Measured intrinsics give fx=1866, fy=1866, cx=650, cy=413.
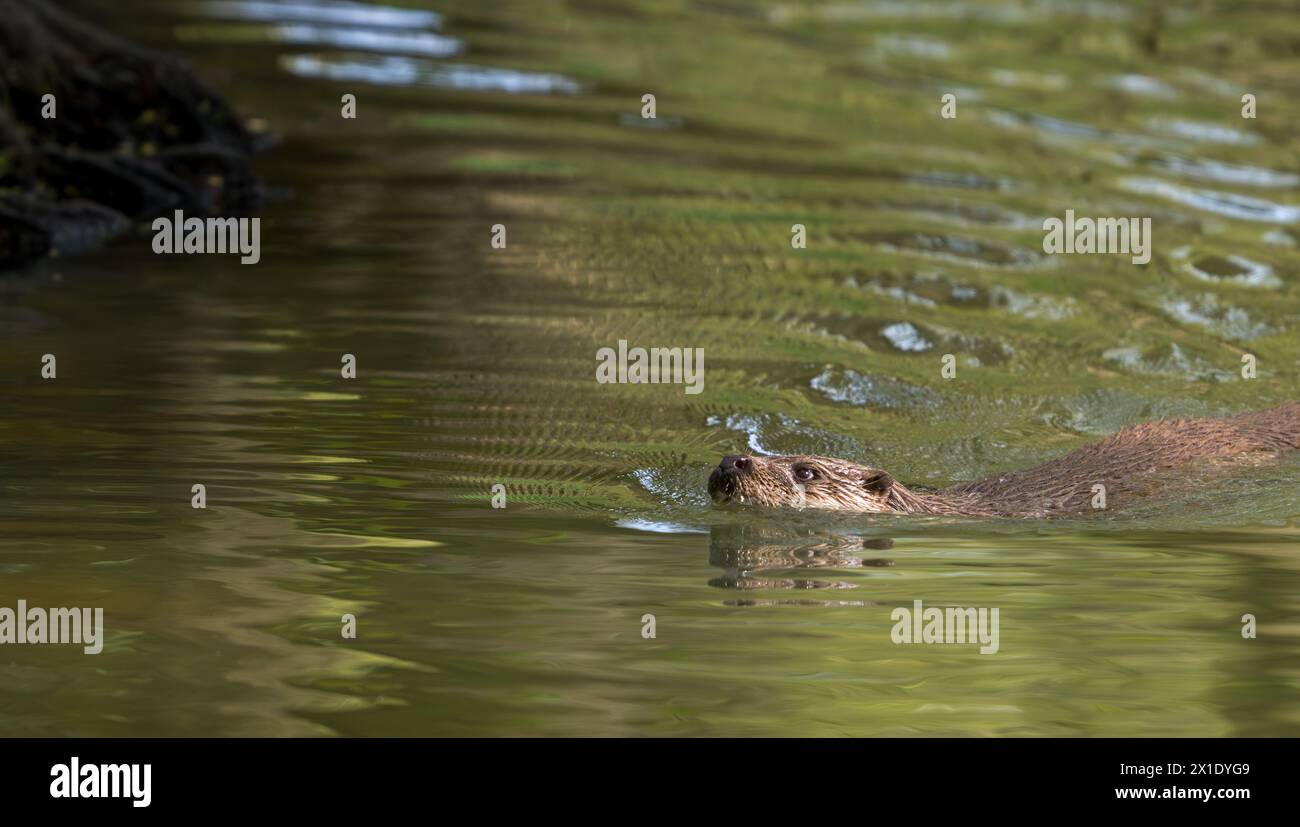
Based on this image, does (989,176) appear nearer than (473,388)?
No

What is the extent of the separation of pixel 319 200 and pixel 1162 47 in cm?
1459

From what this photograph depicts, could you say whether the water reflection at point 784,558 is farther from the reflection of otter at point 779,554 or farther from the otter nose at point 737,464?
the otter nose at point 737,464

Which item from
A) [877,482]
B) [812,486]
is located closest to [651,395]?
[812,486]

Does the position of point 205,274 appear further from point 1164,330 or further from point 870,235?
point 1164,330

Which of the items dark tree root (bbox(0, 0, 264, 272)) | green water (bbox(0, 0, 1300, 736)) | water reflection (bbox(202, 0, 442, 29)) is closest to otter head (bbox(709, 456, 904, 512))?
green water (bbox(0, 0, 1300, 736))

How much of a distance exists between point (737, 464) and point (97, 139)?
1135 cm

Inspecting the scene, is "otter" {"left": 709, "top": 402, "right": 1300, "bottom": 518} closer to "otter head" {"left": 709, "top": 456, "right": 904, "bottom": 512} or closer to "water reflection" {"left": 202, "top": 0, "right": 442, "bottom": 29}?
"otter head" {"left": 709, "top": 456, "right": 904, "bottom": 512}

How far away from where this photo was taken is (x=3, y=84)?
17469 mm

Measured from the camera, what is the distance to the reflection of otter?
8.41 metres

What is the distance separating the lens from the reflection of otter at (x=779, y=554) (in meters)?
8.41

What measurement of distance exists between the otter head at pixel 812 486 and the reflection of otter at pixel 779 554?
0.66 feet

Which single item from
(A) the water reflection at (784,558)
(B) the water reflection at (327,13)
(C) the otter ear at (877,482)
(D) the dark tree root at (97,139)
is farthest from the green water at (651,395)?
(D) the dark tree root at (97,139)

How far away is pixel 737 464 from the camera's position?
948cm

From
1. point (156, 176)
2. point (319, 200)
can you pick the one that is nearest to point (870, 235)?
point (319, 200)
